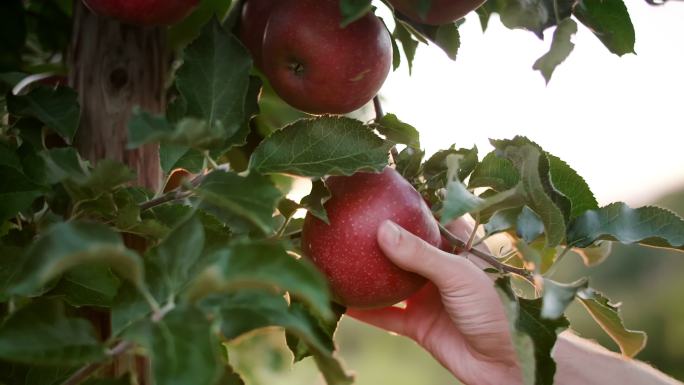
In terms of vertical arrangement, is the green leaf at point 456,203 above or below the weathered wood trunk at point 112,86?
above

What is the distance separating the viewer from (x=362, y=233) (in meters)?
0.73

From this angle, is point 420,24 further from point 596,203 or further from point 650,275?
point 650,275

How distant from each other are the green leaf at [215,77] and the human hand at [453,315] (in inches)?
7.4

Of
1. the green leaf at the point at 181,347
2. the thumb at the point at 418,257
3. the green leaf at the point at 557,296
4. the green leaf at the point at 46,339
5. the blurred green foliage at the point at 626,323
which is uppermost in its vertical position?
the green leaf at the point at 181,347

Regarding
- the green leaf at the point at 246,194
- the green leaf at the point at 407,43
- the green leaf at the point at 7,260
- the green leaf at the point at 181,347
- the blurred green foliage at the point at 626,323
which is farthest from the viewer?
the blurred green foliage at the point at 626,323

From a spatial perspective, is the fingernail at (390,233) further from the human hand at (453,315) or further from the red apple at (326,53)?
the red apple at (326,53)

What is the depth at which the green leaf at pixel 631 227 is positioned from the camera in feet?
2.43

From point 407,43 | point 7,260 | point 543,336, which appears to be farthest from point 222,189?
point 407,43

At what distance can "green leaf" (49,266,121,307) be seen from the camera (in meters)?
0.66

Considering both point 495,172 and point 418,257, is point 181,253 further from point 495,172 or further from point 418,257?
point 495,172

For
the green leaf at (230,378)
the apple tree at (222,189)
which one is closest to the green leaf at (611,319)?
the apple tree at (222,189)

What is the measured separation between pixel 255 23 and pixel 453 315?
0.39 metres

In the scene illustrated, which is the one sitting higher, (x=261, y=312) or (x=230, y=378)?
(x=261, y=312)

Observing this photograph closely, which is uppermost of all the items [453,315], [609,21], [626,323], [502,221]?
[609,21]
